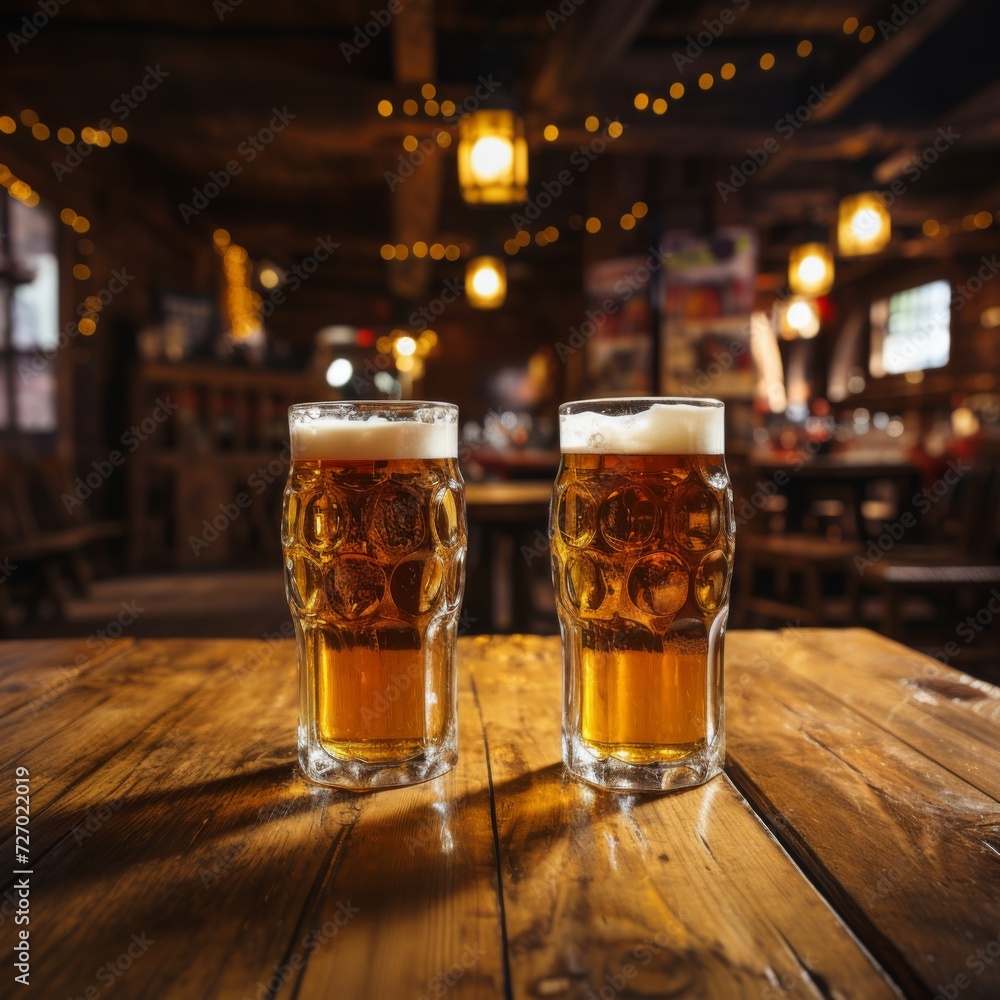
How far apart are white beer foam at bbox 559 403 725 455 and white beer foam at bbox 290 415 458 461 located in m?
0.15

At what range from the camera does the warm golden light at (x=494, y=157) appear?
389 centimetres

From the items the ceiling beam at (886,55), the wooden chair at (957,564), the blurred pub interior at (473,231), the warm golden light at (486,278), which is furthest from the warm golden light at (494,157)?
the warm golden light at (486,278)

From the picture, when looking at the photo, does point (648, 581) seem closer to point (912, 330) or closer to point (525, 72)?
point (525, 72)

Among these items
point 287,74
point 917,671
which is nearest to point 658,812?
point 917,671

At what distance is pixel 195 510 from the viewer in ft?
24.0

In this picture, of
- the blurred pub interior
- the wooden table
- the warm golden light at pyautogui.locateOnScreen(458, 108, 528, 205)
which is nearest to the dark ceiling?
the blurred pub interior

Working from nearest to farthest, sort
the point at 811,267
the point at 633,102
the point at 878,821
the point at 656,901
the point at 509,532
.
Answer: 1. the point at 656,901
2. the point at 878,821
3. the point at 509,532
4. the point at 633,102
5. the point at 811,267

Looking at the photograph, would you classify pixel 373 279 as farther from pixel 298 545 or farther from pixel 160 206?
pixel 298 545

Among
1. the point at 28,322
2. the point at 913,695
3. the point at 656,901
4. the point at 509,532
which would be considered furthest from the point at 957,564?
the point at 28,322

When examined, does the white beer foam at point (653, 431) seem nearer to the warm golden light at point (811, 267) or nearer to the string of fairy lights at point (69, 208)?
the string of fairy lights at point (69, 208)

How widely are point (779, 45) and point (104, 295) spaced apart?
557cm

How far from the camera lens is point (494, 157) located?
12.8 ft

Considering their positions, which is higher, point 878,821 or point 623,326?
point 623,326

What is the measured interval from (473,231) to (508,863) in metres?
9.46
